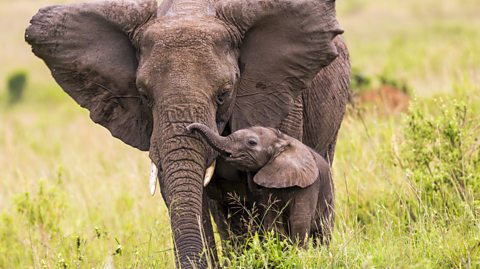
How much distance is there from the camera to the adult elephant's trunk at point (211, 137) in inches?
226

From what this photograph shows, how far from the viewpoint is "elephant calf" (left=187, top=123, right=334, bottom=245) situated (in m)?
6.04

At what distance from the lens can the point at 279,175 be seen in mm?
6121

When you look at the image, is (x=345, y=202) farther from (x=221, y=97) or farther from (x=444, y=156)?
(x=221, y=97)

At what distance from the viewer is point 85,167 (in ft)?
37.4

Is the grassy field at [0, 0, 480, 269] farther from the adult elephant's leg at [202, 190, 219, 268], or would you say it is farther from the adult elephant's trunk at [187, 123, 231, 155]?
the adult elephant's trunk at [187, 123, 231, 155]

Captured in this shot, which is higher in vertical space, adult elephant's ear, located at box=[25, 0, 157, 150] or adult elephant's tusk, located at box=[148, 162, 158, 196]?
adult elephant's ear, located at box=[25, 0, 157, 150]

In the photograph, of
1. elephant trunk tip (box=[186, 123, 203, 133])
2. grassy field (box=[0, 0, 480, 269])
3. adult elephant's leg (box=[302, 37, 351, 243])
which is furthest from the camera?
adult elephant's leg (box=[302, 37, 351, 243])

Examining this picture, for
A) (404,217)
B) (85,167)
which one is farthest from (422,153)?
(85,167)

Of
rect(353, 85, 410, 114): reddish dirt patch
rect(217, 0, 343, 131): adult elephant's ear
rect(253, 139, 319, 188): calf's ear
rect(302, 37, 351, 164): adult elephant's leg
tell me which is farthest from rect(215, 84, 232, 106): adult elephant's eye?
rect(353, 85, 410, 114): reddish dirt patch

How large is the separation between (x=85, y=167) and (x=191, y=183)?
5.75 metres

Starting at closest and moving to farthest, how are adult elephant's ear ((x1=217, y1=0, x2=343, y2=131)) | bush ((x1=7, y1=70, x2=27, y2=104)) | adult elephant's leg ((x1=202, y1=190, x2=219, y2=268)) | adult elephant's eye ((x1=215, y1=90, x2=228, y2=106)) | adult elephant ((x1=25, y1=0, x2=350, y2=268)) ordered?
adult elephant ((x1=25, y1=0, x2=350, y2=268)) → adult elephant's eye ((x1=215, y1=90, x2=228, y2=106)) → adult elephant's ear ((x1=217, y1=0, x2=343, y2=131)) → adult elephant's leg ((x1=202, y1=190, x2=219, y2=268)) → bush ((x1=7, y1=70, x2=27, y2=104))

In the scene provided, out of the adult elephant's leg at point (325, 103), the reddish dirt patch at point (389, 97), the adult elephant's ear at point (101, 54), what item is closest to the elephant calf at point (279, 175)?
the adult elephant's ear at point (101, 54)

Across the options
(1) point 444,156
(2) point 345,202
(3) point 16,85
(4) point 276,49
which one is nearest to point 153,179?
(4) point 276,49

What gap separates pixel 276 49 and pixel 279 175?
0.90m
